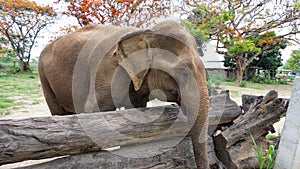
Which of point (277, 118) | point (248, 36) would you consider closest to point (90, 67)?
point (277, 118)

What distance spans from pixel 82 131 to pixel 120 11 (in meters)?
9.94

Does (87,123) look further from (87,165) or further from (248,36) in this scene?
(248,36)

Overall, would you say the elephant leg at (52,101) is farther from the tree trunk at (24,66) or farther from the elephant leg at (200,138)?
the tree trunk at (24,66)

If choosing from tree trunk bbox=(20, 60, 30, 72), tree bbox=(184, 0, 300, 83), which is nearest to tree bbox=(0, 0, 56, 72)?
tree trunk bbox=(20, 60, 30, 72)

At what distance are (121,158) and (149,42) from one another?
83 cm

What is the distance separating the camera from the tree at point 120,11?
415 inches

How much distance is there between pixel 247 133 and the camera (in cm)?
255

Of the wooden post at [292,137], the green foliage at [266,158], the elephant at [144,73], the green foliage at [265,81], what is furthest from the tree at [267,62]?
the elephant at [144,73]

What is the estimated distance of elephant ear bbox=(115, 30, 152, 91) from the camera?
1.51 metres

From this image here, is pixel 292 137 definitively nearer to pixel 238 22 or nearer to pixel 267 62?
pixel 238 22

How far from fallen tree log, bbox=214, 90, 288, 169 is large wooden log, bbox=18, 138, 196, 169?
24.7 inches

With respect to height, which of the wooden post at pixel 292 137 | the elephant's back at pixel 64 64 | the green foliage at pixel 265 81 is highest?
the elephant's back at pixel 64 64

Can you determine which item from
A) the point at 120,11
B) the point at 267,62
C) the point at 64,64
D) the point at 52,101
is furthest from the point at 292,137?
the point at 267,62

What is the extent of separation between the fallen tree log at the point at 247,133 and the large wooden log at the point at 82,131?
29.0 inches
